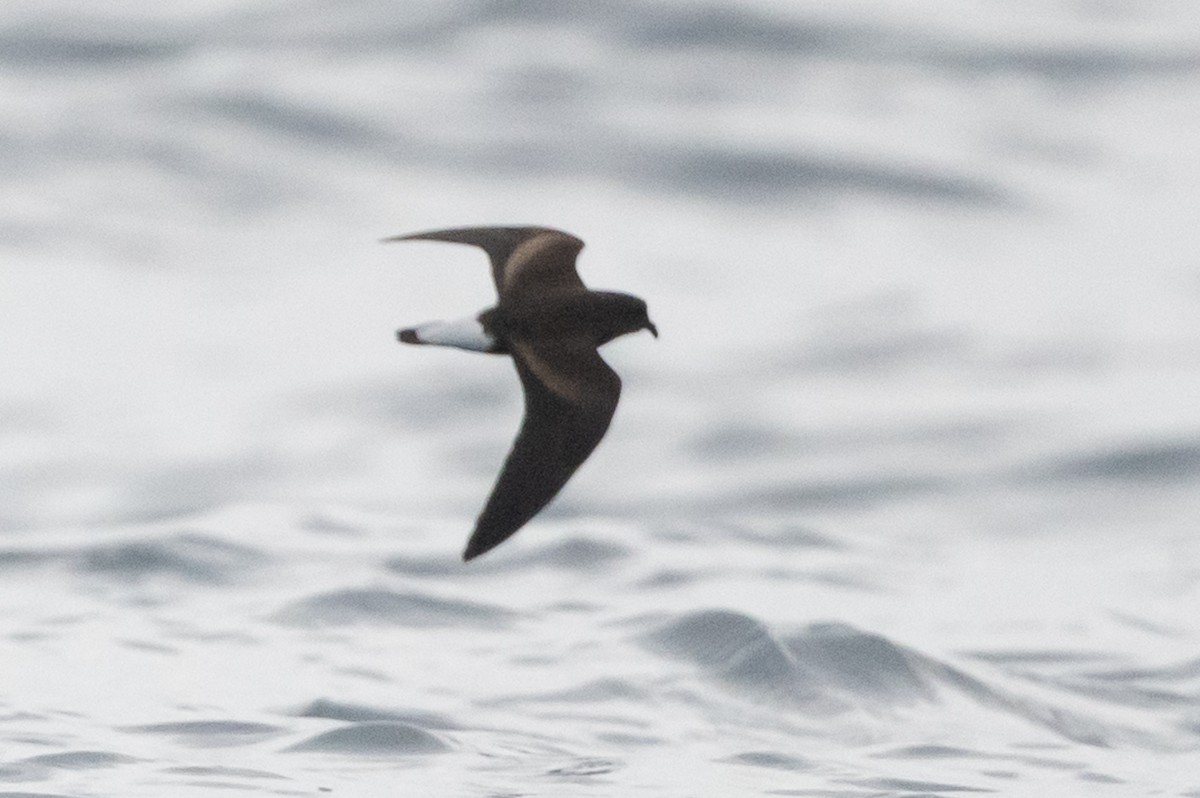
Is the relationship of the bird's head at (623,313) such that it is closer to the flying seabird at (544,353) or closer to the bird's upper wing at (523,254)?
the flying seabird at (544,353)

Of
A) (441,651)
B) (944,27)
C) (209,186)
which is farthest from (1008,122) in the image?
(441,651)

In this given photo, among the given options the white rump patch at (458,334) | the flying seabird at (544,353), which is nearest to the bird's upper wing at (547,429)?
the flying seabird at (544,353)

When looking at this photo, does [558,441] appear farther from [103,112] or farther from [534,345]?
[103,112]

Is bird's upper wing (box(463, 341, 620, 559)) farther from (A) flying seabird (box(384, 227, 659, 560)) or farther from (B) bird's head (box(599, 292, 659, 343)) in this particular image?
(B) bird's head (box(599, 292, 659, 343))

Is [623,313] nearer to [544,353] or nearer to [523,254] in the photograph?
[544,353]

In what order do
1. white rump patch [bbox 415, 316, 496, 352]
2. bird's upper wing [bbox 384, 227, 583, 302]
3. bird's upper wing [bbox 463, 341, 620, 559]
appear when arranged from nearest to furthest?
bird's upper wing [bbox 463, 341, 620, 559] → white rump patch [bbox 415, 316, 496, 352] → bird's upper wing [bbox 384, 227, 583, 302]

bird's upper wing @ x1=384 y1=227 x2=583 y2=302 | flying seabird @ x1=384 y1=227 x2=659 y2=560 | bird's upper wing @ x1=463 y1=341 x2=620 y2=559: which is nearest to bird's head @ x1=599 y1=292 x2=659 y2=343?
flying seabird @ x1=384 y1=227 x2=659 y2=560

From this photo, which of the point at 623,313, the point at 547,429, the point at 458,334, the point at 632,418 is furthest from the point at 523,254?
the point at 632,418
